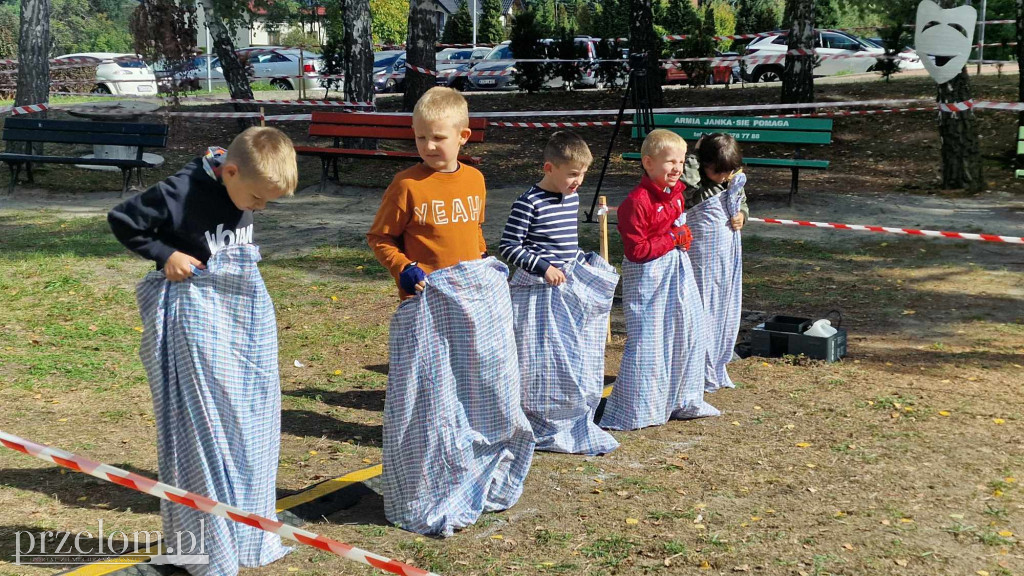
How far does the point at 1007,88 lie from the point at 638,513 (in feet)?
59.5

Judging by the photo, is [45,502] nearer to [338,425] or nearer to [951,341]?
[338,425]

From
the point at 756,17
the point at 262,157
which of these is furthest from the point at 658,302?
the point at 756,17

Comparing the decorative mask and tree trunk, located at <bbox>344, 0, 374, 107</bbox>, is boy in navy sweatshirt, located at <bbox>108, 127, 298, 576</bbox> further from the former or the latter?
tree trunk, located at <bbox>344, 0, 374, 107</bbox>

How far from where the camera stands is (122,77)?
109 feet

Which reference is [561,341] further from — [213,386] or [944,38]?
[944,38]

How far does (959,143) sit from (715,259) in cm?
836

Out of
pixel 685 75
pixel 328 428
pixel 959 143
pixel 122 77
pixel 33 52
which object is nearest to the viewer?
pixel 328 428

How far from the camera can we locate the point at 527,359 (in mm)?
4961

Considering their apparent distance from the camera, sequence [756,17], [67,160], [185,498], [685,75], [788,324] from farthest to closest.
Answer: [756,17], [685,75], [67,160], [788,324], [185,498]

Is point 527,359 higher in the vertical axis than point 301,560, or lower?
higher

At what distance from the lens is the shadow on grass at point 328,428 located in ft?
18.0

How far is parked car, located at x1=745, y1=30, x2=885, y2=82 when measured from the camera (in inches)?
1066

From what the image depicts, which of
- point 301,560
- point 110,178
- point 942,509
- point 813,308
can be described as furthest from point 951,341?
point 110,178

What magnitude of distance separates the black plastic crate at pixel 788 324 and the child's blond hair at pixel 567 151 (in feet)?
9.15
